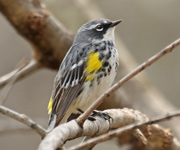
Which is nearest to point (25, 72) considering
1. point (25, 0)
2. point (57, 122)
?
point (25, 0)

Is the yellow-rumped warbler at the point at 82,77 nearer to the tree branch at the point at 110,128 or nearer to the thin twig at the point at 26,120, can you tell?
the tree branch at the point at 110,128

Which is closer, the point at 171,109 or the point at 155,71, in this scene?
the point at 171,109

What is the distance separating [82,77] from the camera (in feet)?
13.2

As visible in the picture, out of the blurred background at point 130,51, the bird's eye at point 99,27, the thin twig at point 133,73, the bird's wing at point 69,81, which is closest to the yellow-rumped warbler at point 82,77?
the bird's wing at point 69,81

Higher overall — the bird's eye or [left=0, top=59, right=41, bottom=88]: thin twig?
[left=0, top=59, right=41, bottom=88]: thin twig

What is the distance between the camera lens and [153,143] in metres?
3.96

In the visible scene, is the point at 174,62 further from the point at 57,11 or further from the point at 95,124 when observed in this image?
the point at 95,124

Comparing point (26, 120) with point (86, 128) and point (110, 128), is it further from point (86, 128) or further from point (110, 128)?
point (110, 128)

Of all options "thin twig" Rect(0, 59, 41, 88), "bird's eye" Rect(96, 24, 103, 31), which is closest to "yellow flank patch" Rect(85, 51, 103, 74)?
"bird's eye" Rect(96, 24, 103, 31)

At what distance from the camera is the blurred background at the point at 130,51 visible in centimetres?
817

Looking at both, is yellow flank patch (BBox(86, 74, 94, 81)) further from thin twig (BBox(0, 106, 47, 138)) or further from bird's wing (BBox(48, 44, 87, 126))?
thin twig (BBox(0, 106, 47, 138))

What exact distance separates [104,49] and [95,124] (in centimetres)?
132

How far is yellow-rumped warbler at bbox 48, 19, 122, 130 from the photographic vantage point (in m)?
3.92

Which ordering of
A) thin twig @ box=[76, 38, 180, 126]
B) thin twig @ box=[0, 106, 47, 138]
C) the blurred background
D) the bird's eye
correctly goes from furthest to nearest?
the blurred background
the bird's eye
thin twig @ box=[0, 106, 47, 138]
thin twig @ box=[76, 38, 180, 126]
